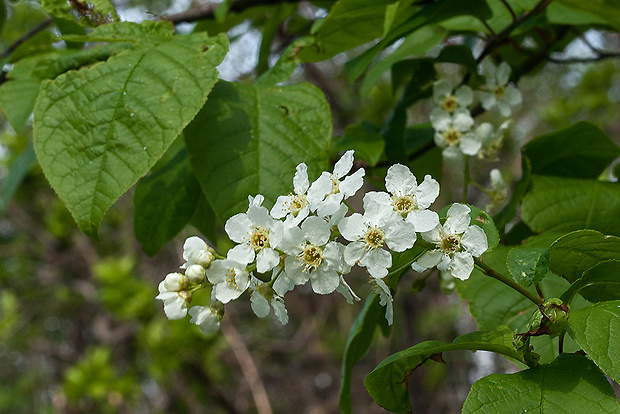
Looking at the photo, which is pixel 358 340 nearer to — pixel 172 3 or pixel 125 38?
pixel 125 38

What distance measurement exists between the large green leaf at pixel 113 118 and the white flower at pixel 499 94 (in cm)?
90

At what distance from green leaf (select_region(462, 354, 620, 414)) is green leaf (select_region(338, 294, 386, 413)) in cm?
44

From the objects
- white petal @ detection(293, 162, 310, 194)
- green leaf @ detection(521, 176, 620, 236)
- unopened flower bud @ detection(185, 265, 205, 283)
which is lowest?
green leaf @ detection(521, 176, 620, 236)

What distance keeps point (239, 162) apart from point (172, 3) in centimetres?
559

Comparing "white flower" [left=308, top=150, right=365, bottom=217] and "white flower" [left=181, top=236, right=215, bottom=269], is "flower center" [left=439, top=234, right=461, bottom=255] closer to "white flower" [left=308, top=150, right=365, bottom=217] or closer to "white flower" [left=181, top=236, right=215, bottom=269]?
"white flower" [left=308, top=150, right=365, bottom=217]

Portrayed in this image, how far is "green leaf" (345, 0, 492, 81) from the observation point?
144 centimetres

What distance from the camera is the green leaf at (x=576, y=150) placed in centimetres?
155

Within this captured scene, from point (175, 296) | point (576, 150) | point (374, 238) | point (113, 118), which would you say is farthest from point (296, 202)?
point (576, 150)

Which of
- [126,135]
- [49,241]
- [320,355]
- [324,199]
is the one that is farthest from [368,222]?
[49,241]

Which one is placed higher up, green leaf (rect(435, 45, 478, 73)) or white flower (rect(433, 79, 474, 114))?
green leaf (rect(435, 45, 478, 73))

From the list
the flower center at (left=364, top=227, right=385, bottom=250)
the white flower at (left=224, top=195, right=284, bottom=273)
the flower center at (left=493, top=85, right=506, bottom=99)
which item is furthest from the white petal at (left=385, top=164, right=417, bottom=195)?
the flower center at (left=493, top=85, right=506, bottom=99)

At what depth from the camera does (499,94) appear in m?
1.73

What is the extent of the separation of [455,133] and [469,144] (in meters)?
0.05

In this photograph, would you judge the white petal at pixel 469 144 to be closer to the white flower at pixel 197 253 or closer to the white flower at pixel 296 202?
the white flower at pixel 296 202
